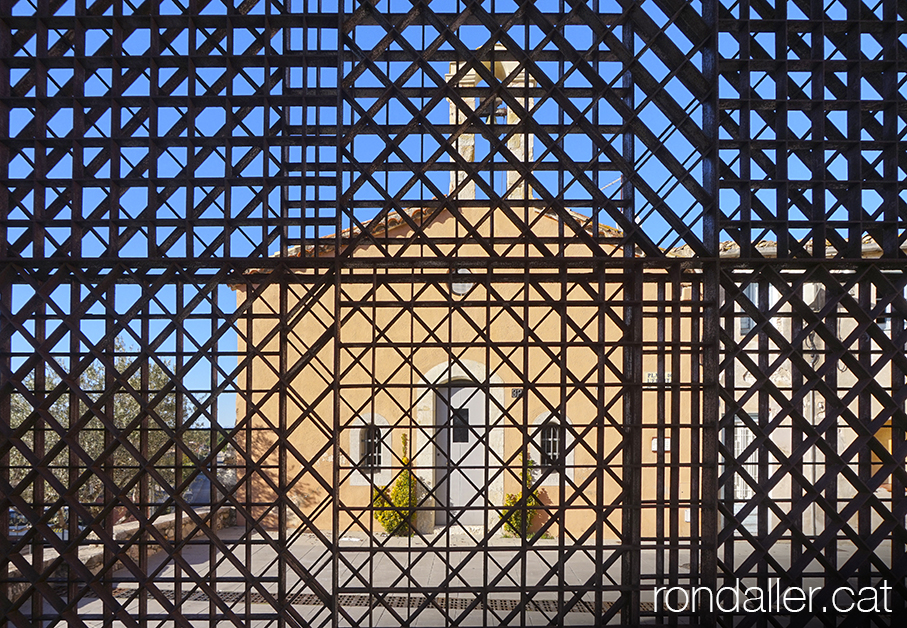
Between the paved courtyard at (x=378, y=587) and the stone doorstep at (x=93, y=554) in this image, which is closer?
the paved courtyard at (x=378, y=587)

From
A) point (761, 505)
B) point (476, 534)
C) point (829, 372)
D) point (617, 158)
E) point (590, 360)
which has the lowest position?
point (476, 534)

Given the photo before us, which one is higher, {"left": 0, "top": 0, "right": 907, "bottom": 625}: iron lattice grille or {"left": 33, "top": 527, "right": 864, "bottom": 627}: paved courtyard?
{"left": 0, "top": 0, "right": 907, "bottom": 625}: iron lattice grille

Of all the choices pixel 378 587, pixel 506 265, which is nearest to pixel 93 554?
pixel 378 587

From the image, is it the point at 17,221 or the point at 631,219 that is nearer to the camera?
the point at 17,221

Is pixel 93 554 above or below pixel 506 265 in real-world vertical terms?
below

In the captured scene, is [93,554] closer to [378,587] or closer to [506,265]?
[378,587]

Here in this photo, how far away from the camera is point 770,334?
20.5ft

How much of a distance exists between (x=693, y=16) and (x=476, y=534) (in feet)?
37.4

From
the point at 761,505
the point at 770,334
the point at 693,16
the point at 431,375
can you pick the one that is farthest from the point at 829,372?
the point at 431,375

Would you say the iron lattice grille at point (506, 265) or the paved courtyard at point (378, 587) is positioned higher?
the iron lattice grille at point (506, 265)

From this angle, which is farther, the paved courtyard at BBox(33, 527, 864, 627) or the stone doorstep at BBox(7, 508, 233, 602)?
the stone doorstep at BBox(7, 508, 233, 602)

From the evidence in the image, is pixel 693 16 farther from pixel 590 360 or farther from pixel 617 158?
pixel 590 360

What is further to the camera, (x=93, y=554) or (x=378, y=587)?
(x=93, y=554)

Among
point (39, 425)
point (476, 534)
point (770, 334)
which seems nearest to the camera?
point (770, 334)
